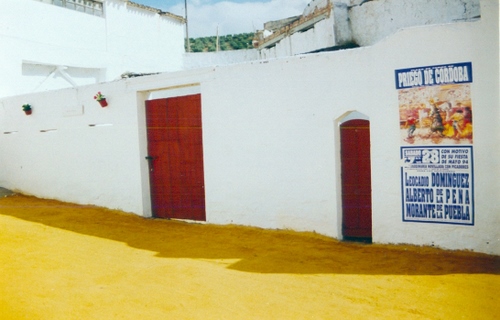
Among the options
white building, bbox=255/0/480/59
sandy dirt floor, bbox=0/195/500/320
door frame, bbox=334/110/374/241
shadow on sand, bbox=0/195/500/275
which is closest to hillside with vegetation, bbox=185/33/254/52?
white building, bbox=255/0/480/59

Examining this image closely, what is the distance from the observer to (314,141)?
6594 mm

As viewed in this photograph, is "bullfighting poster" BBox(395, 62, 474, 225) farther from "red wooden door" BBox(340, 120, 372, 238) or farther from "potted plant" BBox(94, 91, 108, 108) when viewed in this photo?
"potted plant" BBox(94, 91, 108, 108)

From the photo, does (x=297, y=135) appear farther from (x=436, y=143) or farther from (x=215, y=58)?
(x=215, y=58)

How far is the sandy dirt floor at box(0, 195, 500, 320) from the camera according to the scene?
4012mm

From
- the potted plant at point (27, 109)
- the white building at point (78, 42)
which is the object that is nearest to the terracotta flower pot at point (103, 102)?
the potted plant at point (27, 109)

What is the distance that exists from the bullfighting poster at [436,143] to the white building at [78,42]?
38.6 feet

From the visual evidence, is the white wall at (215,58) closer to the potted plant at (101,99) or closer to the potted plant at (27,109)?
the potted plant at (27,109)

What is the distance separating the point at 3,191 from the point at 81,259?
7.08 m

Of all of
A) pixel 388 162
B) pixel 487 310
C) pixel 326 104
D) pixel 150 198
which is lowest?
pixel 487 310

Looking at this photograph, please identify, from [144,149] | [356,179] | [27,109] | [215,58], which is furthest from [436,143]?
[215,58]

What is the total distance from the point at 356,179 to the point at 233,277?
2.61 meters

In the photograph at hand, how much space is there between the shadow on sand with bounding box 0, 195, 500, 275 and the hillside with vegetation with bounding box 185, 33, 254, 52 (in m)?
21.9

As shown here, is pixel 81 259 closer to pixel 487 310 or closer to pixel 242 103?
pixel 242 103

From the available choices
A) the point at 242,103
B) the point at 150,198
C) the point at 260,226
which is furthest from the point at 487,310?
the point at 150,198
